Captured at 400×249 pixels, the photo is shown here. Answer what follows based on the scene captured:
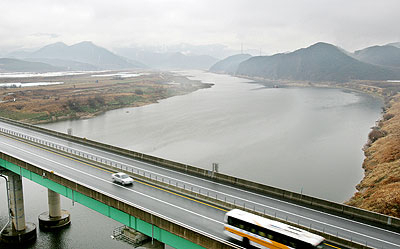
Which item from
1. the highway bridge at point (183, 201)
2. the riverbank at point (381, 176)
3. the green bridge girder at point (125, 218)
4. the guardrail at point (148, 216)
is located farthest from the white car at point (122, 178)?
the riverbank at point (381, 176)

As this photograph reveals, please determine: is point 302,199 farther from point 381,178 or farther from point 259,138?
point 259,138

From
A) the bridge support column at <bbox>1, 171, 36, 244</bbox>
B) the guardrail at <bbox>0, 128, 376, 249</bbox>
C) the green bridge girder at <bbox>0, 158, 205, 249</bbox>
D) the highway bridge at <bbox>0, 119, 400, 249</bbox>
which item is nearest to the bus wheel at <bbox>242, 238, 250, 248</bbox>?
the highway bridge at <bbox>0, 119, 400, 249</bbox>

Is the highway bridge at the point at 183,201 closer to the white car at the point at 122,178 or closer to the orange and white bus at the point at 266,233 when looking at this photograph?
the white car at the point at 122,178

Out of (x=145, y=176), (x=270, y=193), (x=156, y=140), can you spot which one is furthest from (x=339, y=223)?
(x=156, y=140)

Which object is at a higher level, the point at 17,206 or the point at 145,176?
the point at 145,176

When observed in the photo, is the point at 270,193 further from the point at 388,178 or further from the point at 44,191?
the point at 44,191

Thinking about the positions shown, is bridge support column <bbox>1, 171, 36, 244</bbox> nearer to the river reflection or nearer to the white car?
the white car
